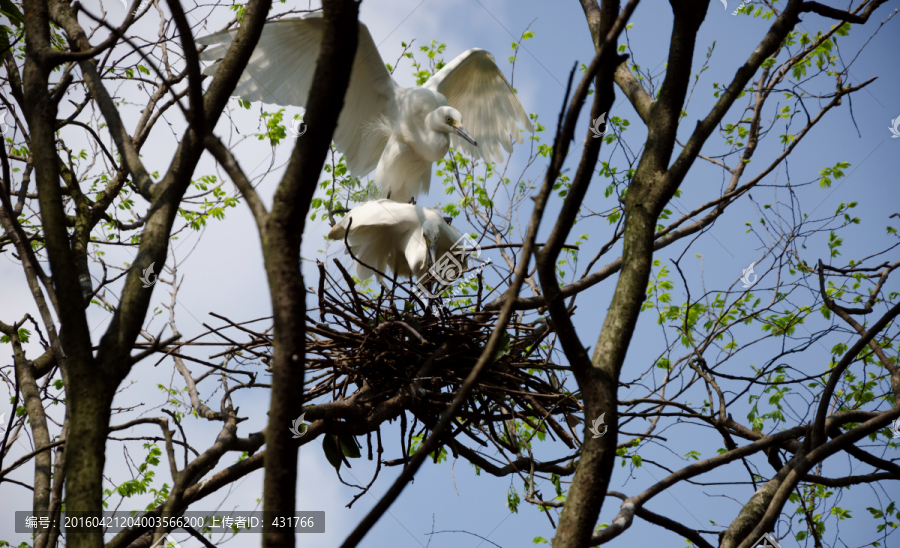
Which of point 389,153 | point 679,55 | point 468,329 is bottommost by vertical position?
point 468,329

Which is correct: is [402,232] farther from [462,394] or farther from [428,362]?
[462,394]

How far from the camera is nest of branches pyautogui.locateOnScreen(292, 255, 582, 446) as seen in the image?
284 cm

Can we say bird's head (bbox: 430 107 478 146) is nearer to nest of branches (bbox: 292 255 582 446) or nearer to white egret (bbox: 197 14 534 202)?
white egret (bbox: 197 14 534 202)

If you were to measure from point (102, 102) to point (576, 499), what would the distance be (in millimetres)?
2151

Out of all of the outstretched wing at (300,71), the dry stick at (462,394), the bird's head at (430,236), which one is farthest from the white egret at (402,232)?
the dry stick at (462,394)

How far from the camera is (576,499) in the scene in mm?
1650

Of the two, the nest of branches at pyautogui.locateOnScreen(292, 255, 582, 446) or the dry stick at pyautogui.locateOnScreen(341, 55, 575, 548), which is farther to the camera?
the nest of branches at pyautogui.locateOnScreen(292, 255, 582, 446)

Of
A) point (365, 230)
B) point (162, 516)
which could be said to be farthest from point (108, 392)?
point (365, 230)

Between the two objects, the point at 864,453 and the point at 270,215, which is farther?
the point at 864,453

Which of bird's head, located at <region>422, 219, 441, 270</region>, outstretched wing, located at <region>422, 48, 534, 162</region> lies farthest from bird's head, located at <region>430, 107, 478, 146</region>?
outstretched wing, located at <region>422, 48, 534, 162</region>

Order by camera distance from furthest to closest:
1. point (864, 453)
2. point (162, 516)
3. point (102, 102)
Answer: point (864, 453) → point (102, 102) → point (162, 516)

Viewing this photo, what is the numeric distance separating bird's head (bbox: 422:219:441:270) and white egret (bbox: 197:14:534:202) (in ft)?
2.80

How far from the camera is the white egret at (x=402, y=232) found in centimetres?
379

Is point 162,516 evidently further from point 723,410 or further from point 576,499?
point 723,410
